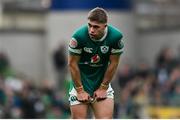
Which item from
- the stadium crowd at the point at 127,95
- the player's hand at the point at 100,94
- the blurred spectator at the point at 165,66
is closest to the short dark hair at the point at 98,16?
the player's hand at the point at 100,94

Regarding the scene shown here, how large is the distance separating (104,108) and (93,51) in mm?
794

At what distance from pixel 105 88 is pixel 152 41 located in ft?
59.6

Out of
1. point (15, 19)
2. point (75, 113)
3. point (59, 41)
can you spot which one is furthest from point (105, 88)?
point (15, 19)

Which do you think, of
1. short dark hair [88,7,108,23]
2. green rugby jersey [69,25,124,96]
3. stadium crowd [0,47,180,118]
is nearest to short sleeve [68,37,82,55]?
green rugby jersey [69,25,124,96]

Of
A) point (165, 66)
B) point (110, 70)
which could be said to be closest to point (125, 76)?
point (165, 66)

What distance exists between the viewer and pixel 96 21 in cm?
1247

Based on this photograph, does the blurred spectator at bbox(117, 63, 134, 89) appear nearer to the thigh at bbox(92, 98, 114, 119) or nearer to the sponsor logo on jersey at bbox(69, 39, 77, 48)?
the thigh at bbox(92, 98, 114, 119)

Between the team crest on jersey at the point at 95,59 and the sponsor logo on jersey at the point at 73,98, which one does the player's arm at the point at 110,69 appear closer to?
the team crest on jersey at the point at 95,59

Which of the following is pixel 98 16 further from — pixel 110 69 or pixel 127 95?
pixel 127 95

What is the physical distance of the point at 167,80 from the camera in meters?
21.6

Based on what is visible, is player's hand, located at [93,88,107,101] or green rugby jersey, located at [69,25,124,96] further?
player's hand, located at [93,88,107,101]

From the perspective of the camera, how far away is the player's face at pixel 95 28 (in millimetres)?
12492

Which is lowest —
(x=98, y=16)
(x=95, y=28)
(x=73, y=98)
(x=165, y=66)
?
(x=165, y=66)

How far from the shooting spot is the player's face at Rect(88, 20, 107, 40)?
12492 mm
